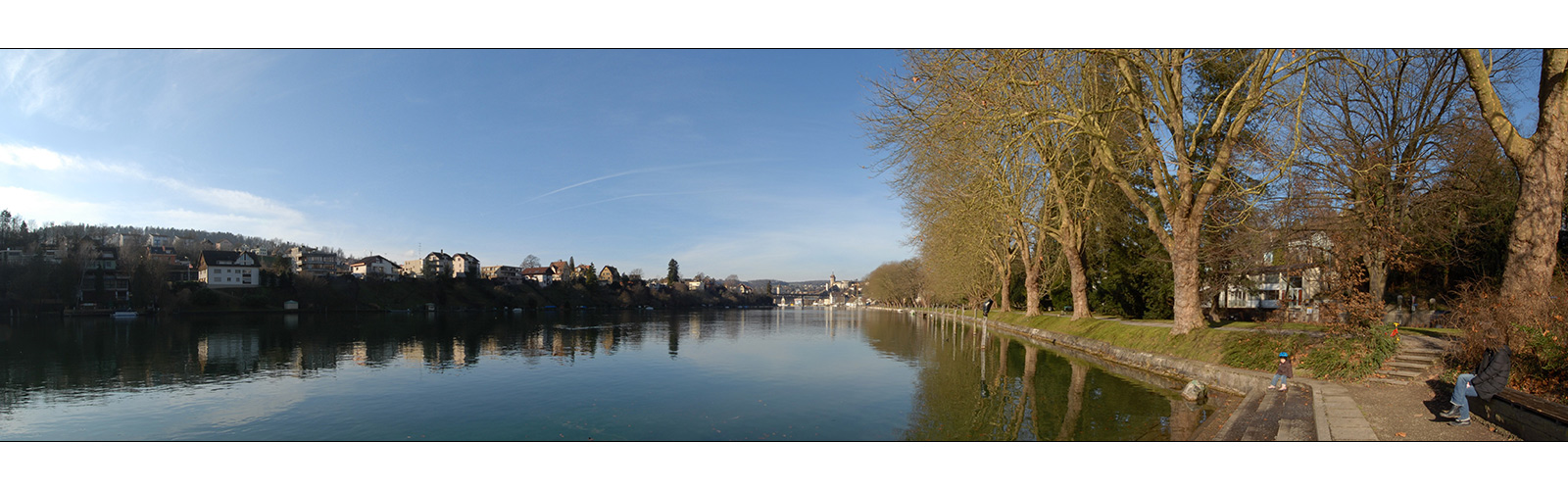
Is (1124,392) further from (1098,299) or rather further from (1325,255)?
(1098,299)

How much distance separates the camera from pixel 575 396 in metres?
14.2

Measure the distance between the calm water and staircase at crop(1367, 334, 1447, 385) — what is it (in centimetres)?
304

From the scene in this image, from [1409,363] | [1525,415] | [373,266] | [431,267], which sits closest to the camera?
[1525,415]

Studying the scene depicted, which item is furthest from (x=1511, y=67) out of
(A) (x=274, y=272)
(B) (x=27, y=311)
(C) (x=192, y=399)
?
(A) (x=274, y=272)

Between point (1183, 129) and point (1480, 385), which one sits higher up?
point (1183, 129)

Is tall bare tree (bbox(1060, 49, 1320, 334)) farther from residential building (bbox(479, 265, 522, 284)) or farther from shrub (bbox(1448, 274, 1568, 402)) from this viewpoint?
residential building (bbox(479, 265, 522, 284))

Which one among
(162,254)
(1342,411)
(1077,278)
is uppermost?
(162,254)

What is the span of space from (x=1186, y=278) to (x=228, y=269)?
309ft

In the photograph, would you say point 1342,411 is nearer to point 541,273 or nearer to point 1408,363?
point 1408,363

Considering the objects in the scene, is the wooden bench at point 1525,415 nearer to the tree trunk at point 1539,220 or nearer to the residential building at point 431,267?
the tree trunk at point 1539,220

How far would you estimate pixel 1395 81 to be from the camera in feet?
71.4

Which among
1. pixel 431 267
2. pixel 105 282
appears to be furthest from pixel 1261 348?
pixel 431 267

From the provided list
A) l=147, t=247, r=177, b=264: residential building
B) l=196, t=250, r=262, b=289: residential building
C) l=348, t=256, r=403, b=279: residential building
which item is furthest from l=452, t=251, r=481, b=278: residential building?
l=147, t=247, r=177, b=264: residential building

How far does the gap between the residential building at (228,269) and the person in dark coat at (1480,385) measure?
93.6 metres
